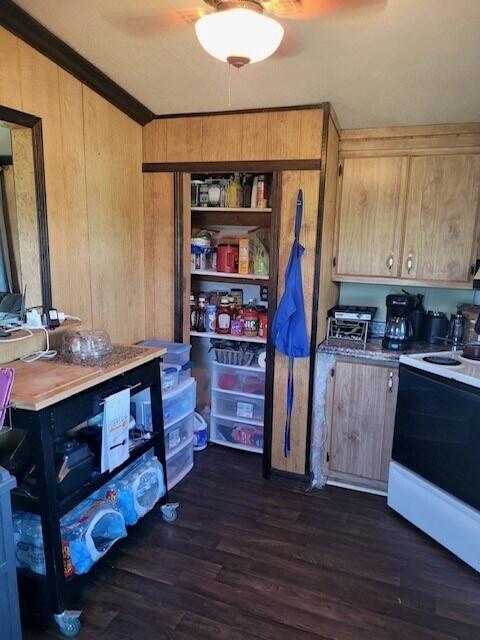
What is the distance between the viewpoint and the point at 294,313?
8.11ft

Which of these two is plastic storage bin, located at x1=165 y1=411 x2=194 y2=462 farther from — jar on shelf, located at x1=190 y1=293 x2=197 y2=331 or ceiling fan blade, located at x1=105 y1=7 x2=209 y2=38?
ceiling fan blade, located at x1=105 y1=7 x2=209 y2=38

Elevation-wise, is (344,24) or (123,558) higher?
(344,24)

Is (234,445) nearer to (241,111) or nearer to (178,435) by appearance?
(178,435)

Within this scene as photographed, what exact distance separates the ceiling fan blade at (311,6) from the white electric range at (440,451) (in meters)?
1.59

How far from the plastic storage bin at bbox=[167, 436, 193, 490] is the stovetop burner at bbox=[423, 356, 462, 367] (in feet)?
5.04

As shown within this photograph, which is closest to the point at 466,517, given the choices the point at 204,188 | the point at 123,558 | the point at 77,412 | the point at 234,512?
the point at 234,512

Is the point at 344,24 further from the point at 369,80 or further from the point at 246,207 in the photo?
the point at 246,207

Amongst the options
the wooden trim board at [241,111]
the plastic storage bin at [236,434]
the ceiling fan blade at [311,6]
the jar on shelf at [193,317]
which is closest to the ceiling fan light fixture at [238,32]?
the ceiling fan blade at [311,6]

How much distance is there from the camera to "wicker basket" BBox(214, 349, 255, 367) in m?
2.99

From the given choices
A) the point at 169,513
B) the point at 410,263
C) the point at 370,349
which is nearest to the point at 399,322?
the point at 370,349

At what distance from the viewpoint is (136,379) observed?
6.68ft

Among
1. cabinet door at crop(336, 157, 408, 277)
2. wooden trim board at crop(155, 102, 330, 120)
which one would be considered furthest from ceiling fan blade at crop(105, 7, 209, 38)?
cabinet door at crop(336, 157, 408, 277)

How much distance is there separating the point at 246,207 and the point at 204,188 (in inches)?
13.3

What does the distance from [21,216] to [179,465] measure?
1718 mm
